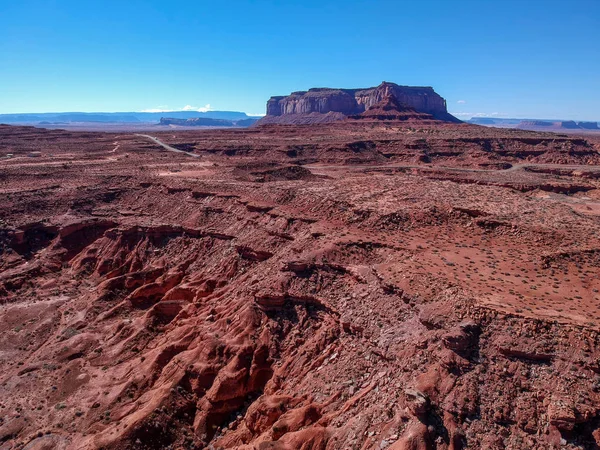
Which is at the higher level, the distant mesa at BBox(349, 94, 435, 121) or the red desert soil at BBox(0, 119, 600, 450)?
the distant mesa at BBox(349, 94, 435, 121)

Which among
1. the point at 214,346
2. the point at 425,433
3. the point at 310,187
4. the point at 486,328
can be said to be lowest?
the point at 214,346

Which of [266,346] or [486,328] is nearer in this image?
[486,328]

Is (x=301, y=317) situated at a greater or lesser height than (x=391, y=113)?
lesser

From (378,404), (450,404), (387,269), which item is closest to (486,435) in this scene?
(450,404)

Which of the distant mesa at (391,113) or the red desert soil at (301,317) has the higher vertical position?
the distant mesa at (391,113)

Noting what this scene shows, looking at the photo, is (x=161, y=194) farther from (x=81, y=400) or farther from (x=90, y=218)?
(x=81, y=400)

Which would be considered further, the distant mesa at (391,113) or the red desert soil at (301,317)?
the distant mesa at (391,113)

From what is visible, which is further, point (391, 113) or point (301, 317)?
point (391, 113)

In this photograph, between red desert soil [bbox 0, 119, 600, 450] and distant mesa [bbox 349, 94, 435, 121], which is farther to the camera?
distant mesa [bbox 349, 94, 435, 121]
